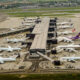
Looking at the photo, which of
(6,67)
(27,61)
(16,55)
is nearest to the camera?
(6,67)

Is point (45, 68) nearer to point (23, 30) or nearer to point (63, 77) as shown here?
point (63, 77)

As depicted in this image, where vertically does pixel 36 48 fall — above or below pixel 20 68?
above

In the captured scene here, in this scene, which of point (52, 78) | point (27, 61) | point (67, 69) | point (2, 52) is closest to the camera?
point (52, 78)

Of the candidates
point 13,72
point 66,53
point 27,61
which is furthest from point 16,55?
point 66,53

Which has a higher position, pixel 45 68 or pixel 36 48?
pixel 36 48

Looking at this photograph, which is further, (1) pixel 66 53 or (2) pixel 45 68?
(1) pixel 66 53

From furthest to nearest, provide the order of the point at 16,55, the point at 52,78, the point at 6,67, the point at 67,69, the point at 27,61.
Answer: the point at 16,55
the point at 27,61
the point at 6,67
the point at 67,69
the point at 52,78

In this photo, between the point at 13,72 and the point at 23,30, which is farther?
the point at 23,30

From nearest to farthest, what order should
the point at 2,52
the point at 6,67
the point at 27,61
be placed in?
the point at 6,67
the point at 27,61
the point at 2,52

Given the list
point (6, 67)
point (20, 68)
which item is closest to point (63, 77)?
point (20, 68)
